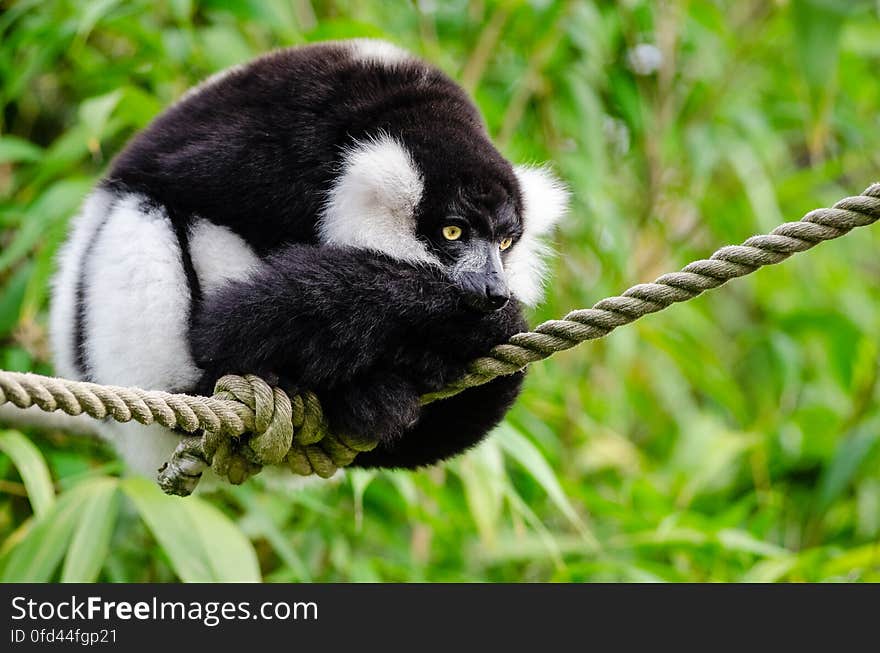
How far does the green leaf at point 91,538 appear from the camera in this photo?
107 inches

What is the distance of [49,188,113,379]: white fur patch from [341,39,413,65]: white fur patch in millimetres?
774

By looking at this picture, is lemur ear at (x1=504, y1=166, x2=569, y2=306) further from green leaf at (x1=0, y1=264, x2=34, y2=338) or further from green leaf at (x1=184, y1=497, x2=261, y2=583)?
green leaf at (x1=0, y1=264, x2=34, y2=338)

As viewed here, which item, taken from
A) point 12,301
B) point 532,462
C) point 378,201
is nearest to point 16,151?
point 12,301

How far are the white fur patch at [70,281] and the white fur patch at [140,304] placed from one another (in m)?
0.15

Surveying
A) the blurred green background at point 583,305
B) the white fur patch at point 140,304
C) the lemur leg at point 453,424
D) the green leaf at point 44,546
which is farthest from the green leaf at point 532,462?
the green leaf at point 44,546

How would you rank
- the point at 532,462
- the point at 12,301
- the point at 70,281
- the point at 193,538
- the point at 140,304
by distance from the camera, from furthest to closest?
1. the point at 12,301
2. the point at 532,462
3. the point at 193,538
4. the point at 70,281
5. the point at 140,304

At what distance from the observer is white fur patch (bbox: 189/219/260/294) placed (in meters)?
2.34

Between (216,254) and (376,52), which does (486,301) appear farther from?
(376,52)

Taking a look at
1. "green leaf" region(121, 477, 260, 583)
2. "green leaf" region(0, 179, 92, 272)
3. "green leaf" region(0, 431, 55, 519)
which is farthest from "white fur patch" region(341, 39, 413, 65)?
"green leaf" region(0, 431, 55, 519)

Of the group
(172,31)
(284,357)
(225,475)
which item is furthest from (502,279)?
(172,31)

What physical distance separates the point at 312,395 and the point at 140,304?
484 millimetres

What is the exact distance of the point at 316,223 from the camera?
242 cm

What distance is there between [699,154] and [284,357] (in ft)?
9.87
